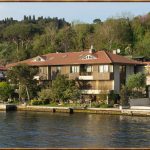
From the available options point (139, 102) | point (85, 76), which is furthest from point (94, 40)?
point (139, 102)

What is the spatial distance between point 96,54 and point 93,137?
998 inches

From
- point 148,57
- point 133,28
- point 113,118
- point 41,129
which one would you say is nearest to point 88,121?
point 113,118

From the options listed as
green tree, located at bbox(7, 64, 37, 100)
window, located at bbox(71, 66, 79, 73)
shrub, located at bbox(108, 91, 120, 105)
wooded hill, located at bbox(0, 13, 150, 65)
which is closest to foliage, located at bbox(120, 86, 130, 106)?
shrub, located at bbox(108, 91, 120, 105)

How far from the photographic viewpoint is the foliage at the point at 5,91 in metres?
47.1

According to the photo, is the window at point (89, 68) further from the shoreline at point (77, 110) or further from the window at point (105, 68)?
the shoreline at point (77, 110)

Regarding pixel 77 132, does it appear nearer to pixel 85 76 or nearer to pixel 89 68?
pixel 85 76

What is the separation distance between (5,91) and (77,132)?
2339cm

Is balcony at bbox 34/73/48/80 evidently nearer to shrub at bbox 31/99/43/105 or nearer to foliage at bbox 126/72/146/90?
shrub at bbox 31/99/43/105

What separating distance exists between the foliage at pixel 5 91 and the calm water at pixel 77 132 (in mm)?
13576

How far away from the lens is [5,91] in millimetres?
47219

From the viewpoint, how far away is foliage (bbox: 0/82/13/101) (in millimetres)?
47094

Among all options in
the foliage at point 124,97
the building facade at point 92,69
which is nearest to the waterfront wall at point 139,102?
the foliage at point 124,97

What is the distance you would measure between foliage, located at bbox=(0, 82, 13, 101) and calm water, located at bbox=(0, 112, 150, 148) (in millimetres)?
13576

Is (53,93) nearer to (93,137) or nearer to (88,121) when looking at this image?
(88,121)
